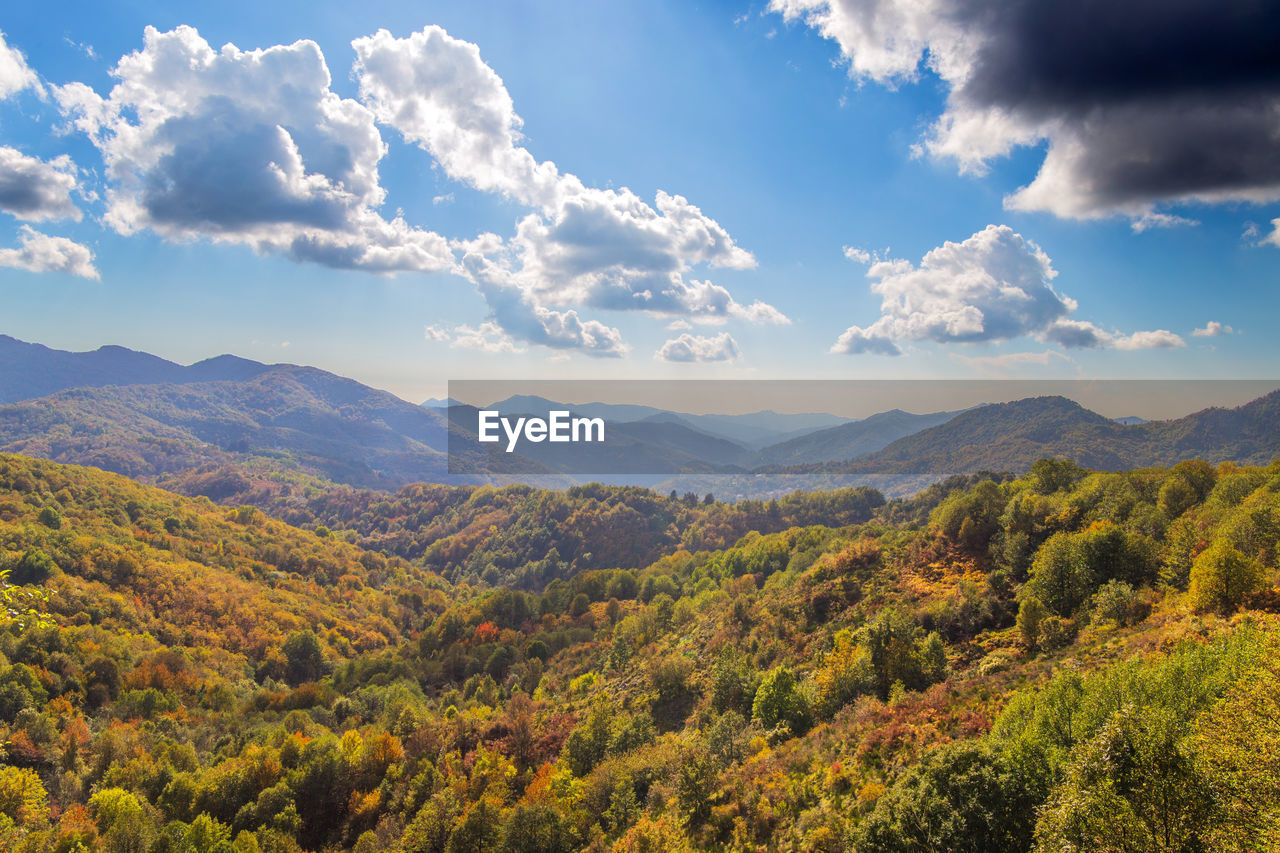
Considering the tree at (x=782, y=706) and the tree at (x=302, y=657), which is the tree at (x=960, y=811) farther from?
the tree at (x=302, y=657)

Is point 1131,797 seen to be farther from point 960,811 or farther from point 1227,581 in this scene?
point 1227,581

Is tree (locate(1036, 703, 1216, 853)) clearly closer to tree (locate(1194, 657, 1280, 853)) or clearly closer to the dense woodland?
the dense woodland

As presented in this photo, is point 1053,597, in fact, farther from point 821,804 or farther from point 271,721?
point 271,721

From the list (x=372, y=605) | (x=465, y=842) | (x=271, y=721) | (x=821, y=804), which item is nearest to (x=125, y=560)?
(x=372, y=605)

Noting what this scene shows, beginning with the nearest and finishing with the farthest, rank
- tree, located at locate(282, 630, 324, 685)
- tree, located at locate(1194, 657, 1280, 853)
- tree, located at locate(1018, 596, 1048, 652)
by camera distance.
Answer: tree, located at locate(1194, 657, 1280, 853)
tree, located at locate(1018, 596, 1048, 652)
tree, located at locate(282, 630, 324, 685)

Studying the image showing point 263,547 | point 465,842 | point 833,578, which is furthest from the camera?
point 263,547

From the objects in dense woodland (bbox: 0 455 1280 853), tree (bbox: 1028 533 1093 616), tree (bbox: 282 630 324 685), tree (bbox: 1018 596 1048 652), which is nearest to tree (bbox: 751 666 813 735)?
dense woodland (bbox: 0 455 1280 853)

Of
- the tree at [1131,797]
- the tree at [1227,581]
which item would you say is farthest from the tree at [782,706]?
the tree at [1227,581]
